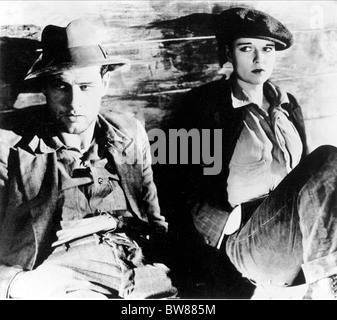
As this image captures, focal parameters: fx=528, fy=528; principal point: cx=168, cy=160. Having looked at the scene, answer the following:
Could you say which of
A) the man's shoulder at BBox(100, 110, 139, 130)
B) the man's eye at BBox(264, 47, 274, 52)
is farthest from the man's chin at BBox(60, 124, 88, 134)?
the man's eye at BBox(264, 47, 274, 52)

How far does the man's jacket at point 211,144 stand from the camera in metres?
2.37

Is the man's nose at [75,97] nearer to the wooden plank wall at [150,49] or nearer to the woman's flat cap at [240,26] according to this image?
the wooden plank wall at [150,49]

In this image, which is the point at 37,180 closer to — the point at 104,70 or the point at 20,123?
the point at 20,123

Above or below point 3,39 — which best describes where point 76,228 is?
below

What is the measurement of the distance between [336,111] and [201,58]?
68cm

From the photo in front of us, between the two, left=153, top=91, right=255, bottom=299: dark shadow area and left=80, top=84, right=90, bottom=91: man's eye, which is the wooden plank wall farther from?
left=153, top=91, right=255, bottom=299: dark shadow area

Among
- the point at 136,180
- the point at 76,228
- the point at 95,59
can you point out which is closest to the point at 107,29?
the point at 95,59

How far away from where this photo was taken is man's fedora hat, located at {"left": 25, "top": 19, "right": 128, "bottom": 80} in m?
2.36

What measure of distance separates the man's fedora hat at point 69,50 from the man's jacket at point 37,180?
197mm

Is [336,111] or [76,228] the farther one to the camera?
[336,111]

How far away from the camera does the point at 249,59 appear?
244 centimetres
